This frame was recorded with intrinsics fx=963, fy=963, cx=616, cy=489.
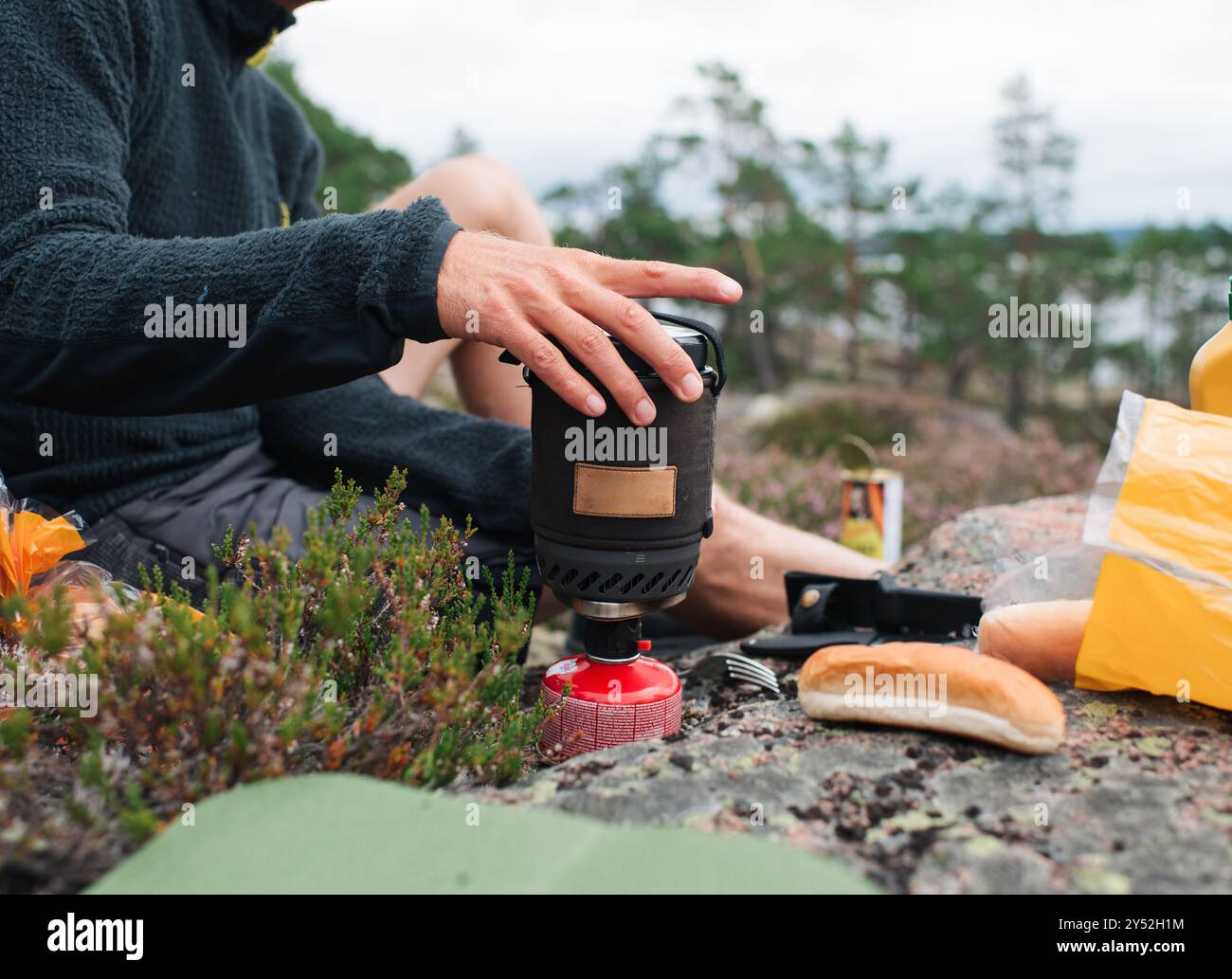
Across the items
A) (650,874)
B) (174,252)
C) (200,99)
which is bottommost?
(650,874)

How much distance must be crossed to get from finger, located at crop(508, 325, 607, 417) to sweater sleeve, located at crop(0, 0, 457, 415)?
19cm

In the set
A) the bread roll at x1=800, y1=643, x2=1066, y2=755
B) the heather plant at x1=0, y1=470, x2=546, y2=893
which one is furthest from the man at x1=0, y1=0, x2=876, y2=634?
the bread roll at x1=800, y1=643, x2=1066, y2=755

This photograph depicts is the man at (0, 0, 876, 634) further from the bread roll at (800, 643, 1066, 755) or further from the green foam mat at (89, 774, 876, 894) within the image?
the green foam mat at (89, 774, 876, 894)

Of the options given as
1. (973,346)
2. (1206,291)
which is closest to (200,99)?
(973,346)

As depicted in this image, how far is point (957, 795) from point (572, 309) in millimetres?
1028

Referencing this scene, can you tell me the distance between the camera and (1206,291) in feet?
84.6

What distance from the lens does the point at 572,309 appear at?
1697mm

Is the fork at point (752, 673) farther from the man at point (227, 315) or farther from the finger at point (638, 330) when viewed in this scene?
the finger at point (638, 330)

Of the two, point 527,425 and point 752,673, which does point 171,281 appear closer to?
point 752,673

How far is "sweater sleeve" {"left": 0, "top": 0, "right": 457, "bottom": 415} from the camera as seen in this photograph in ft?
5.88

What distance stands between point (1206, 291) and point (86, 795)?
30.1 m

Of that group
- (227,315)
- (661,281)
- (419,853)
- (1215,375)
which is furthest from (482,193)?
(419,853)
